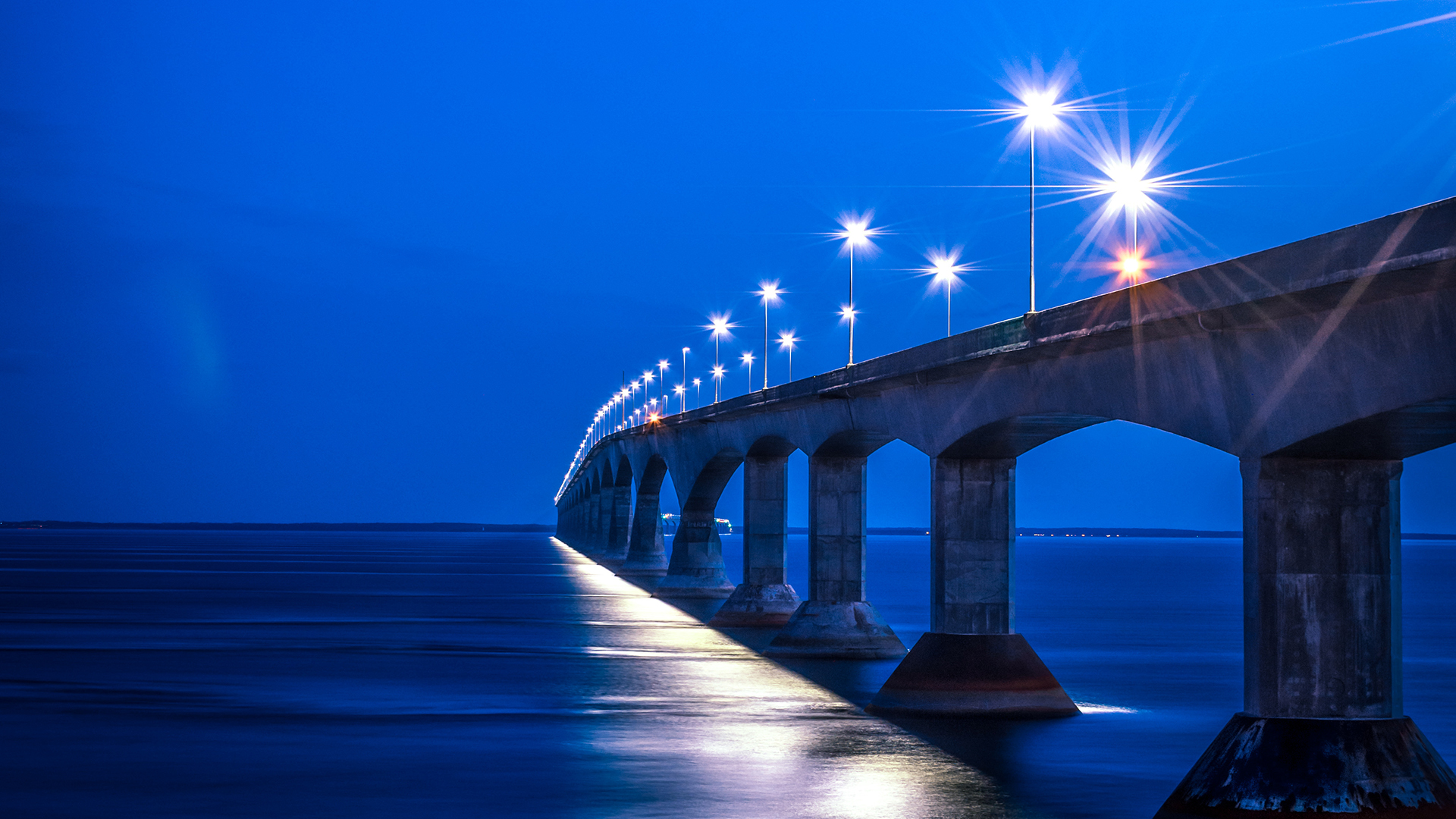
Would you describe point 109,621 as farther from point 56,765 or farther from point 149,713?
point 56,765

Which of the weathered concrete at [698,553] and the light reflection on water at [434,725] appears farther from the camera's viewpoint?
the weathered concrete at [698,553]

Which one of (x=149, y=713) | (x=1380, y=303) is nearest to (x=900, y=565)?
(x=149, y=713)

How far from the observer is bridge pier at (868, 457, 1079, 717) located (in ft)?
106

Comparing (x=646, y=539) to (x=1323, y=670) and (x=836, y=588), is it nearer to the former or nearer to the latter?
(x=836, y=588)

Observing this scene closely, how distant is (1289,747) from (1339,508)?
9.49 feet

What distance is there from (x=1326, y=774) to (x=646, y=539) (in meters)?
82.2

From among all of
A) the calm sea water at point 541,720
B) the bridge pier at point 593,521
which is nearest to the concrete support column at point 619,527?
the bridge pier at point 593,521

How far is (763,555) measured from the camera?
56781 mm

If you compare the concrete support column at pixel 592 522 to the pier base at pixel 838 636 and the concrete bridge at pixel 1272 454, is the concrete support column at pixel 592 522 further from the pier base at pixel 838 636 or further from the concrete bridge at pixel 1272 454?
the concrete bridge at pixel 1272 454

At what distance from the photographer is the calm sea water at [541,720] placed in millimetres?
22922

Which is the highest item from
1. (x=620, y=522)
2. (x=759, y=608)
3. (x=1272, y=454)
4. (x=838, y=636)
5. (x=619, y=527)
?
(x=620, y=522)

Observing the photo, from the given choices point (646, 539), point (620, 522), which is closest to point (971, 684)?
point (646, 539)

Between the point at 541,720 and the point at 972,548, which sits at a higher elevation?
the point at 972,548

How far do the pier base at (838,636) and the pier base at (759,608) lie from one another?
34.1 ft
